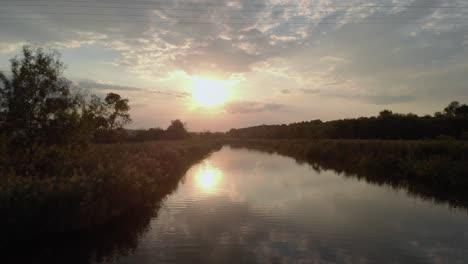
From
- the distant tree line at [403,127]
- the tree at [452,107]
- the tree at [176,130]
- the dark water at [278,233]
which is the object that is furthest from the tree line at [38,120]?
the tree at [452,107]

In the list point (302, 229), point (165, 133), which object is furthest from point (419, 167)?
point (165, 133)

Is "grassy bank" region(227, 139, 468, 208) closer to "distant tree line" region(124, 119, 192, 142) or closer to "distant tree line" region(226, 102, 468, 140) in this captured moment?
"distant tree line" region(226, 102, 468, 140)

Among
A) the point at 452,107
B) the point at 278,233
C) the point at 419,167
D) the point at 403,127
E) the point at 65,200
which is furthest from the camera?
the point at 452,107

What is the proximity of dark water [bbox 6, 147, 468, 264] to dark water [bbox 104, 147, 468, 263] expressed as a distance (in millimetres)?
31

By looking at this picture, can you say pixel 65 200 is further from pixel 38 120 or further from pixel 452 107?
pixel 452 107

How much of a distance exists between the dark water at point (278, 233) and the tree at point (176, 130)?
71.1m

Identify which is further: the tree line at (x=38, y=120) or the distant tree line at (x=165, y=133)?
the distant tree line at (x=165, y=133)

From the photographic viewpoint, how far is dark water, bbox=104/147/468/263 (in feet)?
31.7

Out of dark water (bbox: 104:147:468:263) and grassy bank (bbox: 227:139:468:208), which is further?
grassy bank (bbox: 227:139:468:208)

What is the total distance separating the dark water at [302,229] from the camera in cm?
966

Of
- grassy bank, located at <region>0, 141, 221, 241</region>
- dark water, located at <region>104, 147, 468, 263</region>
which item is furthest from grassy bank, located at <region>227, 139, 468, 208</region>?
grassy bank, located at <region>0, 141, 221, 241</region>

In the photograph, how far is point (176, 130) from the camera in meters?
90.7

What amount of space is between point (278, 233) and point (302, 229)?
1138mm

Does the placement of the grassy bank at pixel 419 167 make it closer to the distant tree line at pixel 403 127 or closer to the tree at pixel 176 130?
the distant tree line at pixel 403 127
